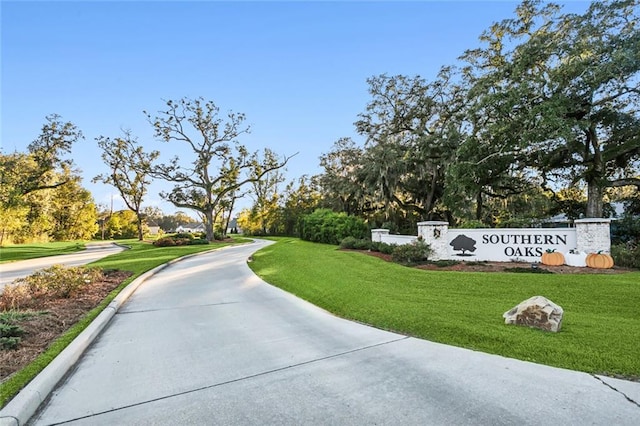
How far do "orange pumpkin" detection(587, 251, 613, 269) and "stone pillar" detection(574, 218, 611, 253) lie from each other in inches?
10.0

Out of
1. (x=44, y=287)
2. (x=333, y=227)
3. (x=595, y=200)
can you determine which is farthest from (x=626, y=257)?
(x=333, y=227)

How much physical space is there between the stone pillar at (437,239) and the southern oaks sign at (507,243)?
0.16m

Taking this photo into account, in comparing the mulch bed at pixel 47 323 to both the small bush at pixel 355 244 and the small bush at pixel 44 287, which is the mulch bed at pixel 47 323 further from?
the small bush at pixel 355 244

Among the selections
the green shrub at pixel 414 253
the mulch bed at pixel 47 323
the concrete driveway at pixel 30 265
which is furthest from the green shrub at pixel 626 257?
the concrete driveway at pixel 30 265

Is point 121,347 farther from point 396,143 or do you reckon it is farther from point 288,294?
point 396,143

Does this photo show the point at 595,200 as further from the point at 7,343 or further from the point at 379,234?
the point at 7,343

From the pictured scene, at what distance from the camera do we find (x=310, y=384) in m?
3.03

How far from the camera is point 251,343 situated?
13.8 feet

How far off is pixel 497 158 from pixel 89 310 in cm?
1568

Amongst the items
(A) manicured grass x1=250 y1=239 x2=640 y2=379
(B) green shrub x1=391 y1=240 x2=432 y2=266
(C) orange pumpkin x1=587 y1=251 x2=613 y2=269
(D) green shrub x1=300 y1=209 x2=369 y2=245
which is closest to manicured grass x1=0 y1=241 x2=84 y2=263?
(A) manicured grass x1=250 y1=239 x2=640 y2=379

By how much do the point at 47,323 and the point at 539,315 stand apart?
22.2 ft

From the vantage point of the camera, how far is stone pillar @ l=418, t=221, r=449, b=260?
36.1 feet

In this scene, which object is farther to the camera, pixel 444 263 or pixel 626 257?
pixel 444 263

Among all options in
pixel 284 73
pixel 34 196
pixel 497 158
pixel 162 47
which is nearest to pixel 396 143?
pixel 497 158
